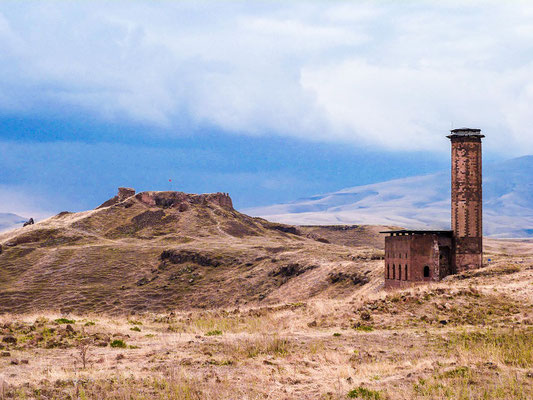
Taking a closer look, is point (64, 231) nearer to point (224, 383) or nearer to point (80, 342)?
point (80, 342)

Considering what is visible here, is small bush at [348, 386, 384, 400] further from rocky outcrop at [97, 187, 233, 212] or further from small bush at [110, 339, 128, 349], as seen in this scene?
rocky outcrop at [97, 187, 233, 212]

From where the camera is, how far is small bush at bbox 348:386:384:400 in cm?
1460

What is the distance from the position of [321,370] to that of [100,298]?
5782cm

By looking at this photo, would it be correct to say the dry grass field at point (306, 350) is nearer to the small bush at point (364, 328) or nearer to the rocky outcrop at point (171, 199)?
the small bush at point (364, 328)

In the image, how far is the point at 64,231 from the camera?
99.2 metres

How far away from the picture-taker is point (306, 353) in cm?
2009

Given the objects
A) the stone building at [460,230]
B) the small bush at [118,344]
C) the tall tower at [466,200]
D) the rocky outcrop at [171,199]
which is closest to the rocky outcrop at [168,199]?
the rocky outcrop at [171,199]

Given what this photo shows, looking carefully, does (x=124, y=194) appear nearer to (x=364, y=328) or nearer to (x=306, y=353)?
(x=364, y=328)

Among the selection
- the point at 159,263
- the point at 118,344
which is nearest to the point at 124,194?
the point at 159,263

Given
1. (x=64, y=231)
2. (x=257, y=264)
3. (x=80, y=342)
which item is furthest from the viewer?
(x=64, y=231)

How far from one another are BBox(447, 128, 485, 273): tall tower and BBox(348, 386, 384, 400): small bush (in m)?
38.7

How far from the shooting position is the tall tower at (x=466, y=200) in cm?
5153

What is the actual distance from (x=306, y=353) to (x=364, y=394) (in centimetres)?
537

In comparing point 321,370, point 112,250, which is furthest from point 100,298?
point 321,370
